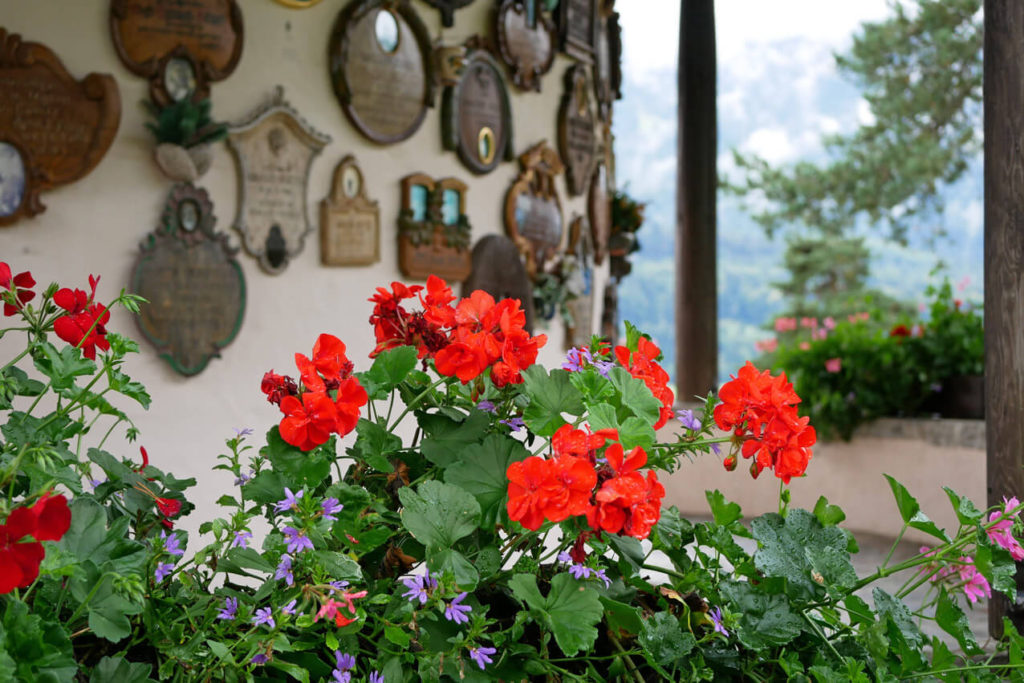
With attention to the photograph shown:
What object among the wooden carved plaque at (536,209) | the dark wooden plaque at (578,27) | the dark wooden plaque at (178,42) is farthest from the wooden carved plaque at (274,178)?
the dark wooden plaque at (578,27)

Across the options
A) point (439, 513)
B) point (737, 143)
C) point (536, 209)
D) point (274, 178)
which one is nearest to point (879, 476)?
point (536, 209)

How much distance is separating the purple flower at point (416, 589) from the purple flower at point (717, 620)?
0.34 m

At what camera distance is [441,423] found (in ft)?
3.58

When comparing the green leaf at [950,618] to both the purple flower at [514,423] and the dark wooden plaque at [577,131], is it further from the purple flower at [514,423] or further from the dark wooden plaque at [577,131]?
the dark wooden plaque at [577,131]

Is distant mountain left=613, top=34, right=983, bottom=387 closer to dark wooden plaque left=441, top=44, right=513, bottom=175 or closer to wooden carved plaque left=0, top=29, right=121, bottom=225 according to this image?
dark wooden plaque left=441, top=44, right=513, bottom=175

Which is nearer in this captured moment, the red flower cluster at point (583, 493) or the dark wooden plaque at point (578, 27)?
the red flower cluster at point (583, 493)

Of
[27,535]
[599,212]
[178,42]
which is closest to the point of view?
[27,535]

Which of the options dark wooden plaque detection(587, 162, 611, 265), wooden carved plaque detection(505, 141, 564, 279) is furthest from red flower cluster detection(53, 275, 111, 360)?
dark wooden plaque detection(587, 162, 611, 265)

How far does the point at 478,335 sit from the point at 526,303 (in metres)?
3.20

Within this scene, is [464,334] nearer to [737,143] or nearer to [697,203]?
[697,203]

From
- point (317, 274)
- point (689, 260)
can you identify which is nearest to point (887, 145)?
point (689, 260)

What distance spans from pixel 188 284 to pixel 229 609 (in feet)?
7.33

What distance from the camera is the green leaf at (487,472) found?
1.04m

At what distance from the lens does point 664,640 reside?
1.08m
